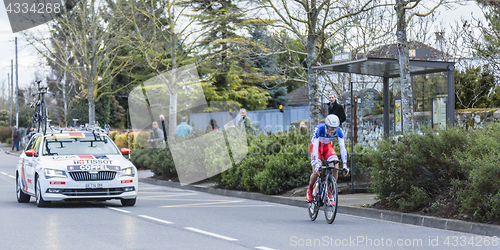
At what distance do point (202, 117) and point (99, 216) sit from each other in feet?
99.3

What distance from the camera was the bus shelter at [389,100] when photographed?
42.4 feet

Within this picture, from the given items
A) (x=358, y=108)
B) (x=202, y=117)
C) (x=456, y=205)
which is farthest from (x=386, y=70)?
(x=202, y=117)

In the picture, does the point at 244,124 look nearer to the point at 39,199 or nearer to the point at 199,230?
the point at 39,199

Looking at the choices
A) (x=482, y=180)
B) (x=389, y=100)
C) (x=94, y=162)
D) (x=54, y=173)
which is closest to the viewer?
(x=482, y=180)

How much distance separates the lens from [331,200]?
9984 millimetres

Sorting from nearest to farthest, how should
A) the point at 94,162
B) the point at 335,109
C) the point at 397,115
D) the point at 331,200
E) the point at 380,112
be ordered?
the point at 331,200 → the point at 94,162 → the point at 335,109 → the point at 397,115 → the point at 380,112

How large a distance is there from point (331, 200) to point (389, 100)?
583 cm

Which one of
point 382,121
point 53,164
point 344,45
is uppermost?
point 344,45

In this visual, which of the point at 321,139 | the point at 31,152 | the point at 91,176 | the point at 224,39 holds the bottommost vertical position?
the point at 91,176

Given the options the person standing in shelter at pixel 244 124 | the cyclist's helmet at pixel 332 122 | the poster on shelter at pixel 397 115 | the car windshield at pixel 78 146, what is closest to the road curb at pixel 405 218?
the cyclist's helmet at pixel 332 122

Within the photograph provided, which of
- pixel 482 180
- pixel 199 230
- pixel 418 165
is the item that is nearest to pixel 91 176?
pixel 199 230

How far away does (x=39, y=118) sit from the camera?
1891 cm

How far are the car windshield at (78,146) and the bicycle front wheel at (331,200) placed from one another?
5439mm

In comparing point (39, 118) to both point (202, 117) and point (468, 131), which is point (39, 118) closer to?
point (468, 131)
